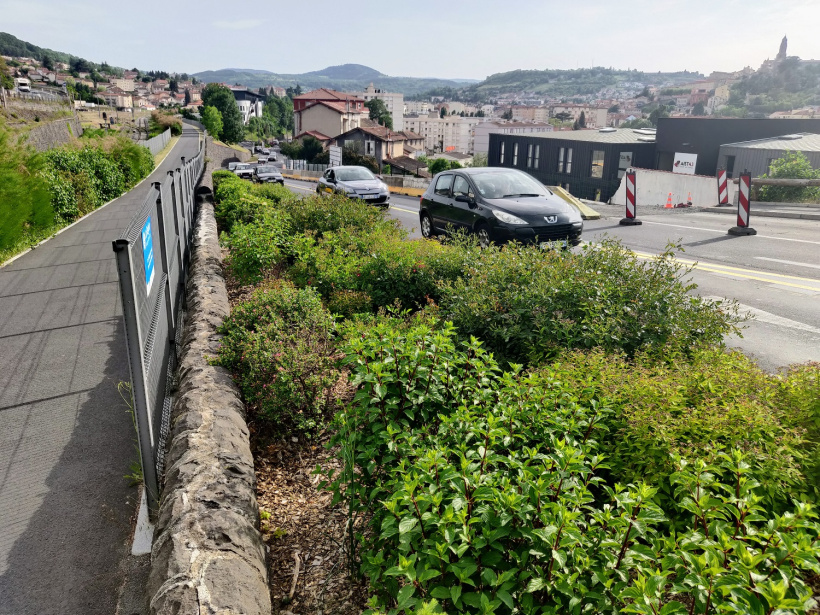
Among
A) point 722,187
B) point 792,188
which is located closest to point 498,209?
point 722,187

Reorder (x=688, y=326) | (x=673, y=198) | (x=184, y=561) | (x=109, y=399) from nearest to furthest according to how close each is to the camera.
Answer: (x=184, y=561) < (x=688, y=326) < (x=109, y=399) < (x=673, y=198)

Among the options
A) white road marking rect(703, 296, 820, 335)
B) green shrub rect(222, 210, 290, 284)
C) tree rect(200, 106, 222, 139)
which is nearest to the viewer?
white road marking rect(703, 296, 820, 335)

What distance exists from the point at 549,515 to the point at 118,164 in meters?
26.6

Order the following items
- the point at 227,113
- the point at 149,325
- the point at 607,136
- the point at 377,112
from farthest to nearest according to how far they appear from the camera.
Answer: the point at 377,112 → the point at 227,113 → the point at 607,136 → the point at 149,325

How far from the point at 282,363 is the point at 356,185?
16035 mm

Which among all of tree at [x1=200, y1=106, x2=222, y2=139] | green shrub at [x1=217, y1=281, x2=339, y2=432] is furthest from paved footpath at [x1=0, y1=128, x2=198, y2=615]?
tree at [x1=200, y1=106, x2=222, y2=139]

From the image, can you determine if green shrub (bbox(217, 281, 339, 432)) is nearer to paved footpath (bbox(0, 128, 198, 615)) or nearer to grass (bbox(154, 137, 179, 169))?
paved footpath (bbox(0, 128, 198, 615))

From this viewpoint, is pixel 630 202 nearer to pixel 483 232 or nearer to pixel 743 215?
pixel 743 215

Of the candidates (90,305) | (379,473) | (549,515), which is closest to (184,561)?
(379,473)

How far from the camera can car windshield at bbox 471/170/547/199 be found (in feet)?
36.3

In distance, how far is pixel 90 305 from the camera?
27.3ft

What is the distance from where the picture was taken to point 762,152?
125 ft

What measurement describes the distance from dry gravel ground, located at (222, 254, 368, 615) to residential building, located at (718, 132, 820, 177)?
38020 millimetres

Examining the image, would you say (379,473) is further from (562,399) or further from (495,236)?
(495,236)
